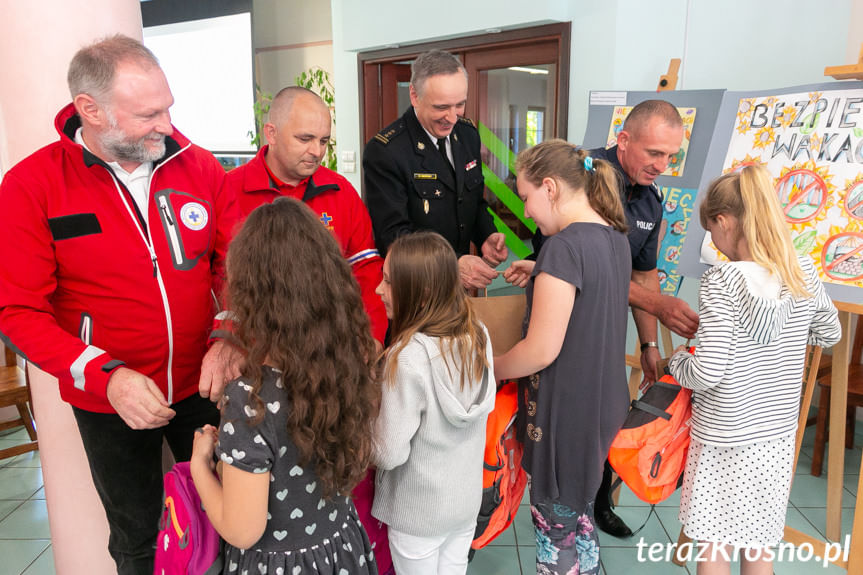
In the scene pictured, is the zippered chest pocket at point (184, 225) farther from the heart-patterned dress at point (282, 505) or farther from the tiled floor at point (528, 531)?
the tiled floor at point (528, 531)

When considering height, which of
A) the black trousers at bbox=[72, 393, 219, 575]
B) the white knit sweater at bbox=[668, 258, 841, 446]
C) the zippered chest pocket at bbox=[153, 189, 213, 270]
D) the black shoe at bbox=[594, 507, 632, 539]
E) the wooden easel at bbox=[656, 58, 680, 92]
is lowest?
the black shoe at bbox=[594, 507, 632, 539]

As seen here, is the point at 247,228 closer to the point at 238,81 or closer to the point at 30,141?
the point at 30,141

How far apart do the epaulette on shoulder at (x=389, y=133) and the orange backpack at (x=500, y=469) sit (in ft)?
3.33

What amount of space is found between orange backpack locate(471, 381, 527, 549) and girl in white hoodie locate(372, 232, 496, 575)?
6.4 inches

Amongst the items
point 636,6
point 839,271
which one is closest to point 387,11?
point 636,6

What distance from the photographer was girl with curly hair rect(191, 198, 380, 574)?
3.92ft

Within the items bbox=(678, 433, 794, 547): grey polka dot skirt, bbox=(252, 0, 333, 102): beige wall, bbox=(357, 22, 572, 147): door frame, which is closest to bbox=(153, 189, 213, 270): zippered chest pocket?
bbox=(678, 433, 794, 547): grey polka dot skirt

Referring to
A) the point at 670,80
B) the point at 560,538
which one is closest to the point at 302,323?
the point at 560,538

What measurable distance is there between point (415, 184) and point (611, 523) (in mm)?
1661

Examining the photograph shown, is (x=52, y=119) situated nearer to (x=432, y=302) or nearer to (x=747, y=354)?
(x=432, y=302)

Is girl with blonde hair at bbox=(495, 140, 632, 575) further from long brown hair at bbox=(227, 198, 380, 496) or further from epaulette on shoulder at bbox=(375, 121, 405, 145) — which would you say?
epaulette on shoulder at bbox=(375, 121, 405, 145)

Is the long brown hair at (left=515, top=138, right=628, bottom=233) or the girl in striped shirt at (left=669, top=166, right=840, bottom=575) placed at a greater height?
the long brown hair at (left=515, top=138, right=628, bottom=233)

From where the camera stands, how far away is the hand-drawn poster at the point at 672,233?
305cm

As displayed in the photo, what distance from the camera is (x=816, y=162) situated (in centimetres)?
243
